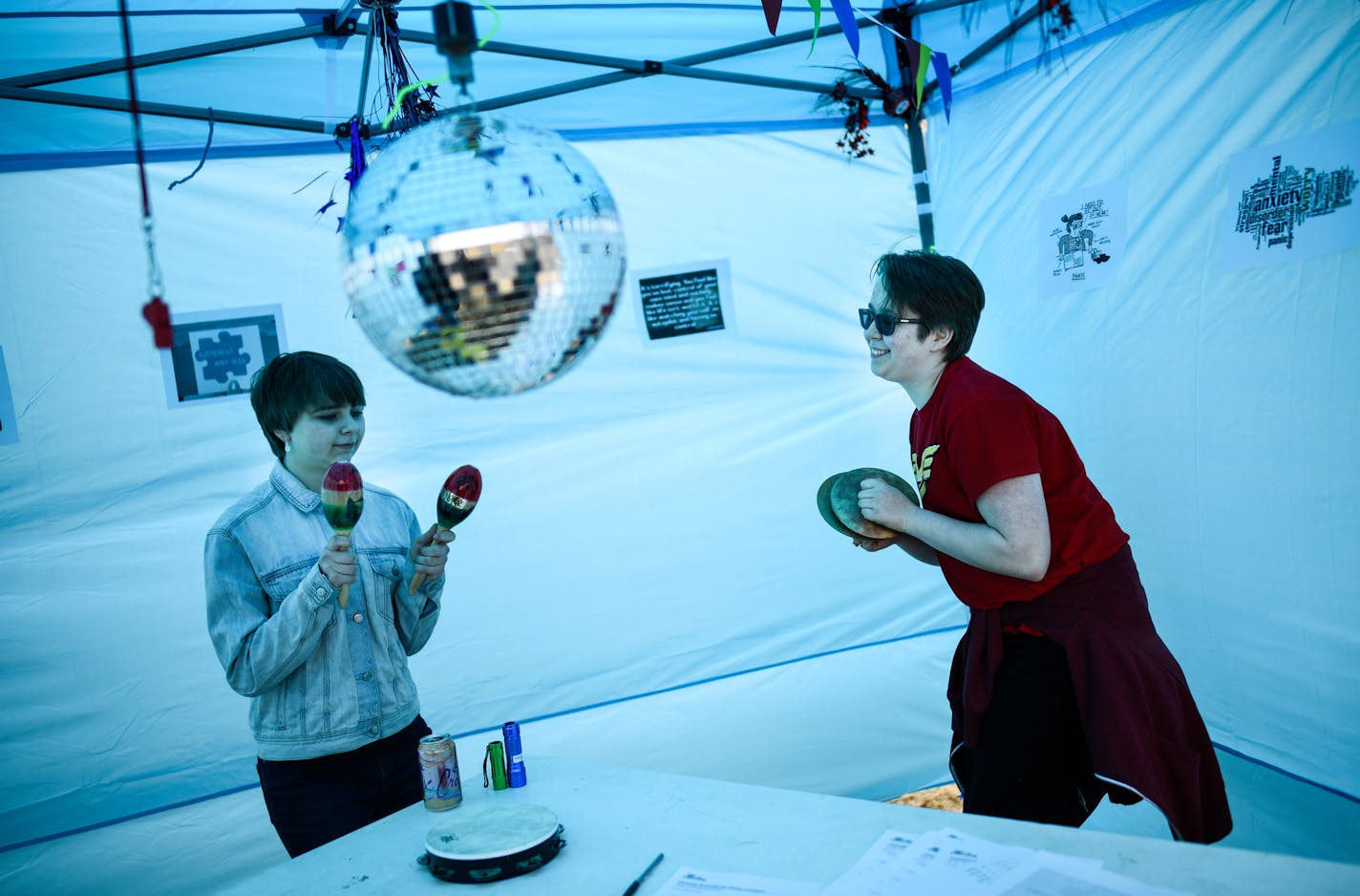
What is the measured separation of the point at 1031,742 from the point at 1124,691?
0.76 ft

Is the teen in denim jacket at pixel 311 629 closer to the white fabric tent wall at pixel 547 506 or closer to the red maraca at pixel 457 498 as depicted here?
the red maraca at pixel 457 498

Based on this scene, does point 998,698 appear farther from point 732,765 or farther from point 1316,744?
point 732,765

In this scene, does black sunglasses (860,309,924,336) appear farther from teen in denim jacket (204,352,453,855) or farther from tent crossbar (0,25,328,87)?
tent crossbar (0,25,328,87)

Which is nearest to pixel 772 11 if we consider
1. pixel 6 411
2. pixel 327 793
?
pixel 327 793

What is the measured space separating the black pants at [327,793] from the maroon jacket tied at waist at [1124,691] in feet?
A: 4.61

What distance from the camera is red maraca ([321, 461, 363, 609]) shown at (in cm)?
209

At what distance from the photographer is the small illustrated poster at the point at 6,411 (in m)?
3.07

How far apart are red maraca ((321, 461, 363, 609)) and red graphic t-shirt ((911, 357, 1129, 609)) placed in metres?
1.31

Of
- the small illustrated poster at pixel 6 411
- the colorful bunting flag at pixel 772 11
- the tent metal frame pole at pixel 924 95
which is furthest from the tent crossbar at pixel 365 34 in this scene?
the small illustrated poster at pixel 6 411

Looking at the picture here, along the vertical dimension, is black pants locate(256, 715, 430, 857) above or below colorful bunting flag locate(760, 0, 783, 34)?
below

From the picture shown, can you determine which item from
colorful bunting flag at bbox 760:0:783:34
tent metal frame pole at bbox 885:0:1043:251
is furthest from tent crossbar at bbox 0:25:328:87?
tent metal frame pole at bbox 885:0:1043:251

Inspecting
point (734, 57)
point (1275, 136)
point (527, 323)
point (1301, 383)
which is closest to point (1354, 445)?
point (1301, 383)

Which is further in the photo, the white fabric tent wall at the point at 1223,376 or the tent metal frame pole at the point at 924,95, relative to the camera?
the tent metal frame pole at the point at 924,95

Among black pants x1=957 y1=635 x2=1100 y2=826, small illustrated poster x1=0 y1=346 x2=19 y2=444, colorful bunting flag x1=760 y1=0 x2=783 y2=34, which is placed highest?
colorful bunting flag x1=760 y1=0 x2=783 y2=34
